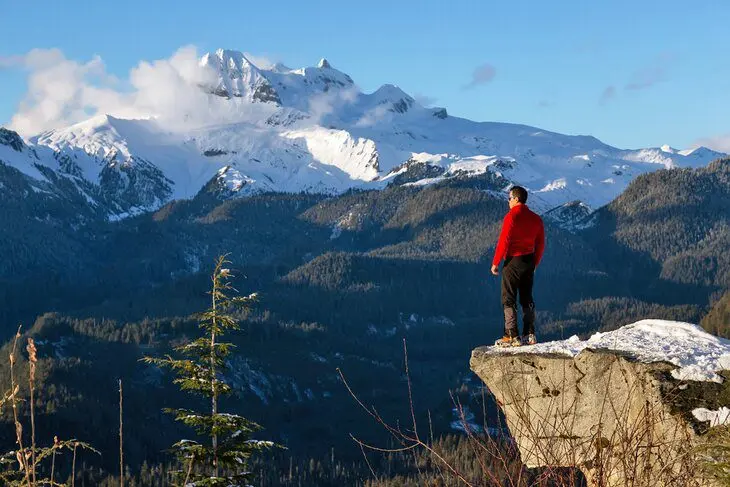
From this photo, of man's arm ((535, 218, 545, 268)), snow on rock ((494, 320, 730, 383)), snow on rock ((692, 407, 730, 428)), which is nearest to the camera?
snow on rock ((692, 407, 730, 428))

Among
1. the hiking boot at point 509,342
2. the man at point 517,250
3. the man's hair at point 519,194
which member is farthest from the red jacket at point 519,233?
the hiking boot at point 509,342

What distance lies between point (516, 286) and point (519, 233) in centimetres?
119

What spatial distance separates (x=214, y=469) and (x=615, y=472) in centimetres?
1598

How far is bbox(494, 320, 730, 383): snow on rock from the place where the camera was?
16359 millimetres

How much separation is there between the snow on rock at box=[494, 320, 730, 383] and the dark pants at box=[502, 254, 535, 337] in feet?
5.77

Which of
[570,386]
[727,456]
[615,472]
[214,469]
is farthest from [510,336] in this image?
[214,469]

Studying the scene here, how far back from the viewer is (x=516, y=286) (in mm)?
21938

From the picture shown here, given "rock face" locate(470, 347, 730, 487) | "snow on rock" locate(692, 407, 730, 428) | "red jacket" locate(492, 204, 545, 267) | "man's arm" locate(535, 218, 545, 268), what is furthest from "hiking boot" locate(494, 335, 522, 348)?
"snow on rock" locate(692, 407, 730, 428)

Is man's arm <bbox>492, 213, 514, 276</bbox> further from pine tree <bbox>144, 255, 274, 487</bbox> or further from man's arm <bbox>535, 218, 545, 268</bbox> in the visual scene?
pine tree <bbox>144, 255, 274, 487</bbox>

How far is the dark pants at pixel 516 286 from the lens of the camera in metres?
21.6

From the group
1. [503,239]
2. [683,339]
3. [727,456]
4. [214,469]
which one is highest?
[503,239]

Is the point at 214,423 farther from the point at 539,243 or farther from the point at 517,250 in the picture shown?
the point at 539,243

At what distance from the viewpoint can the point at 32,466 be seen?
9.94 metres

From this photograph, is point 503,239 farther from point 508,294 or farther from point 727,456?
point 727,456
